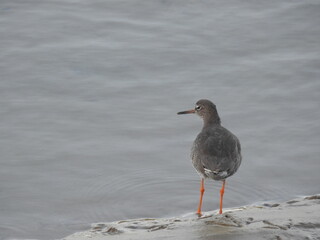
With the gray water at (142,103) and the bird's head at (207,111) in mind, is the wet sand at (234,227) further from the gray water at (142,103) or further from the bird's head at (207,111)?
the bird's head at (207,111)

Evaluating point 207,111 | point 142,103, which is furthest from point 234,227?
point 142,103

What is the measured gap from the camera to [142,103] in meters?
10.0

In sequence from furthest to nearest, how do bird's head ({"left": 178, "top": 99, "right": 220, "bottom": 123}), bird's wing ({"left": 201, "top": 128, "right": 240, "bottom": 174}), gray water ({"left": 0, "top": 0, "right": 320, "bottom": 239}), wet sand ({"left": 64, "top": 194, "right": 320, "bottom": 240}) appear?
bird's head ({"left": 178, "top": 99, "right": 220, "bottom": 123}), gray water ({"left": 0, "top": 0, "right": 320, "bottom": 239}), bird's wing ({"left": 201, "top": 128, "right": 240, "bottom": 174}), wet sand ({"left": 64, "top": 194, "right": 320, "bottom": 240})

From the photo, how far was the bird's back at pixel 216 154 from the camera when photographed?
7402mm

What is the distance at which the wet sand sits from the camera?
19.9 ft

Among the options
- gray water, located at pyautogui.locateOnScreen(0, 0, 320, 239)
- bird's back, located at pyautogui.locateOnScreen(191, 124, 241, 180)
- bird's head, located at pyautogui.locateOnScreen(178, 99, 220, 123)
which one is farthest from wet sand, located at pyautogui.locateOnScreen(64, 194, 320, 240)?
bird's head, located at pyautogui.locateOnScreen(178, 99, 220, 123)

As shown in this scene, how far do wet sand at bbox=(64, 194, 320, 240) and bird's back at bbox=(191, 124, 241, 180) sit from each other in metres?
0.58

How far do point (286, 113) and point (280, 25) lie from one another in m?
3.25

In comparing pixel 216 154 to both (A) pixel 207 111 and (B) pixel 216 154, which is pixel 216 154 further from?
(A) pixel 207 111

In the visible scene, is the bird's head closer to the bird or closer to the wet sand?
the bird

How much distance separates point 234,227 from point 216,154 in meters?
1.39

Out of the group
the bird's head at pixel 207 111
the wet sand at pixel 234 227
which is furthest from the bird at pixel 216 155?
the wet sand at pixel 234 227

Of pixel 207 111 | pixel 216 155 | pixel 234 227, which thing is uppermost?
pixel 207 111

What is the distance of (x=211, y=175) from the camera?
748cm
